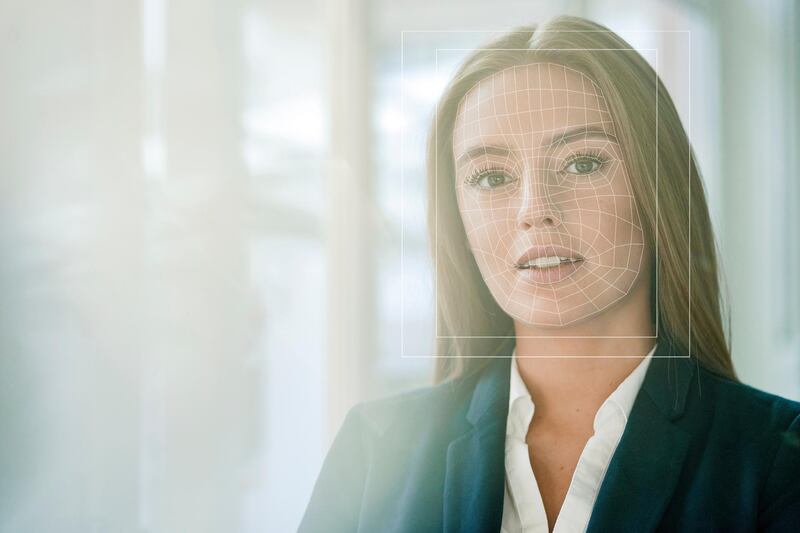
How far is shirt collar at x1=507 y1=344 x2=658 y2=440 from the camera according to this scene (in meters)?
0.86

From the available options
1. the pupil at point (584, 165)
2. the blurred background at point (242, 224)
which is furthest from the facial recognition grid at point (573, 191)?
the blurred background at point (242, 224)

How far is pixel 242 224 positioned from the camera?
0.97 meters

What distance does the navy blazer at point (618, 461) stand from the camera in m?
0.82

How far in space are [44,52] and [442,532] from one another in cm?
98

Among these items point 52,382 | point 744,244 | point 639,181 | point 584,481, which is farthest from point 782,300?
point 52,382

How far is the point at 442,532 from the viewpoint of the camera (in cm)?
87

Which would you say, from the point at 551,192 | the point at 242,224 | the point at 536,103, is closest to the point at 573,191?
the point at 551,192

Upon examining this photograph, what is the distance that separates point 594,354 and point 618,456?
14 centimetres

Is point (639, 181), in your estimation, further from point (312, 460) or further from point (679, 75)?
point (312, 460)

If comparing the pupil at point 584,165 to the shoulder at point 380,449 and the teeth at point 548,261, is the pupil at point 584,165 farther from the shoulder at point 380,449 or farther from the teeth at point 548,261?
the shoulder at point 380,449

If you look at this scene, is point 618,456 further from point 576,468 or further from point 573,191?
point 573,191

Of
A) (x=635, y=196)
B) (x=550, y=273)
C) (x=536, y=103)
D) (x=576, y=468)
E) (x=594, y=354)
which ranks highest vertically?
(x=536, y=103)

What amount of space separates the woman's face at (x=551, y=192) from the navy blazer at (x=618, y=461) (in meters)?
0.11

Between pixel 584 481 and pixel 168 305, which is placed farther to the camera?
pixel 168 305
